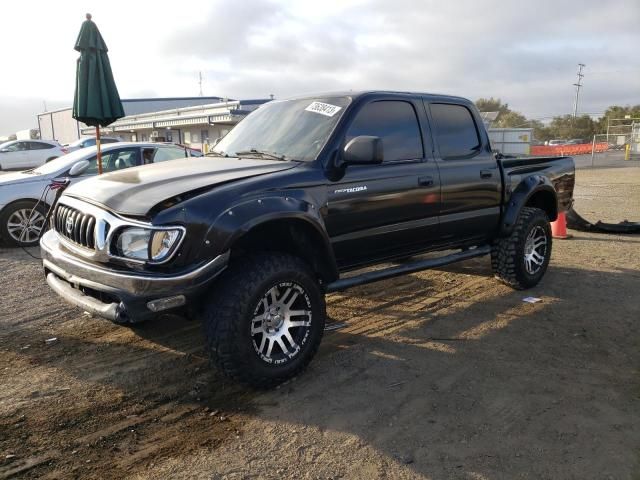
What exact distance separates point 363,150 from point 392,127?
84 cm

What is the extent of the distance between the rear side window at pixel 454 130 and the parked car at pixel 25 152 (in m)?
18.8

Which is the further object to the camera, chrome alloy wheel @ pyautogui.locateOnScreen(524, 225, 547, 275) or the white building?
the white building

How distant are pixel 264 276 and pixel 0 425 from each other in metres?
1.78

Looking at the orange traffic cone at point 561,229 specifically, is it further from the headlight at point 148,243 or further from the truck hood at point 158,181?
the headlight at point 148,243

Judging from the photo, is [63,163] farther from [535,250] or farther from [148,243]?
[535,250]

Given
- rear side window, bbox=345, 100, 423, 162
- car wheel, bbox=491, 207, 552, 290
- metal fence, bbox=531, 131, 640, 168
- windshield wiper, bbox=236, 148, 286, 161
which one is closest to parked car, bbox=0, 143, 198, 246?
windshield wiper, bbox=236, 148, 286, 161

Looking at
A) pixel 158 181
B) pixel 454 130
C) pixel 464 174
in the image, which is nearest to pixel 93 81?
pixel 158 181

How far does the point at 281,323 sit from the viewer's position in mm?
3516

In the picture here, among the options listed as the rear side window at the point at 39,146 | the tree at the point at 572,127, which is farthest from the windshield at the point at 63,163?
the tree at the point at 572,127

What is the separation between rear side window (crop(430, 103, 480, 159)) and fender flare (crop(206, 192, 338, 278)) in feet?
5.51

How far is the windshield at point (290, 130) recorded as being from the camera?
3953mm

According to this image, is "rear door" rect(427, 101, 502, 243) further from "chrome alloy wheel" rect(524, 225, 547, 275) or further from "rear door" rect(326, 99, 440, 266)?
"chrome alloy wheel" rect(524, 225, 547, 275)

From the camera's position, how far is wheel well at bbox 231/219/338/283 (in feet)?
11.5

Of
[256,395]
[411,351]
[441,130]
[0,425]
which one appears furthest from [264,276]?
[441,130]
